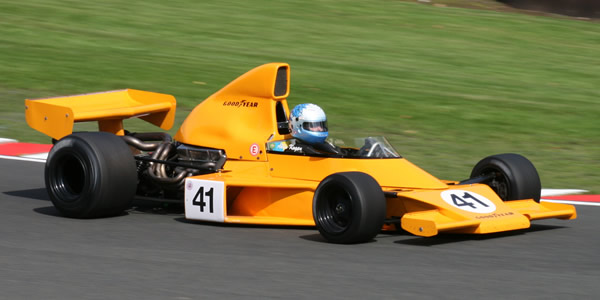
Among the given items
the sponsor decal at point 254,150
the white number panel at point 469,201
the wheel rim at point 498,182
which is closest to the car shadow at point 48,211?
the sponsor decal at point 254,150

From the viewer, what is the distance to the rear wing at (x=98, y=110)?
864 cm

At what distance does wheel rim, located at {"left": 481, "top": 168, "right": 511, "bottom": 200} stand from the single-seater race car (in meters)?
0.01

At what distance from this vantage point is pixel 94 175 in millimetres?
7668

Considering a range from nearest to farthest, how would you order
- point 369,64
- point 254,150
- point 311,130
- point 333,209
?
point 333,209
point 311,130
point 254,150
point 369,64

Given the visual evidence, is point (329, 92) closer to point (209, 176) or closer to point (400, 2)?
point (209, 176)

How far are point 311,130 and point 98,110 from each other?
2417 millimetres

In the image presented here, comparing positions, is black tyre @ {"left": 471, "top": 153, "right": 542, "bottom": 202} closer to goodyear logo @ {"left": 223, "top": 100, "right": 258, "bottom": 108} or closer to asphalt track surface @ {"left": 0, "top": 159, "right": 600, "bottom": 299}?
asphalt track surface @ {"left": 0, "top": 159, "right": 600, "bottom": 299}

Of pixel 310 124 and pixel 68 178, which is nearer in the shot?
pixel 310 124

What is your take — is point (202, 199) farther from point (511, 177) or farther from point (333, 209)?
point (511, 177)

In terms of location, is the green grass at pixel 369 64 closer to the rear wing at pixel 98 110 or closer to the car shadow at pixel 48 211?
the rear wing at pixel 98 110

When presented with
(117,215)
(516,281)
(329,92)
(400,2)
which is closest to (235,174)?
(117,215)

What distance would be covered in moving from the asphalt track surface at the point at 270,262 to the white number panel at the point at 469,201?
246 mm

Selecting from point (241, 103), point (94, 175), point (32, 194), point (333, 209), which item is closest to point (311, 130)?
point (333, 209)

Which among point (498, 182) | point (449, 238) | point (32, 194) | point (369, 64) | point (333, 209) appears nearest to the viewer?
point (333, 209)
